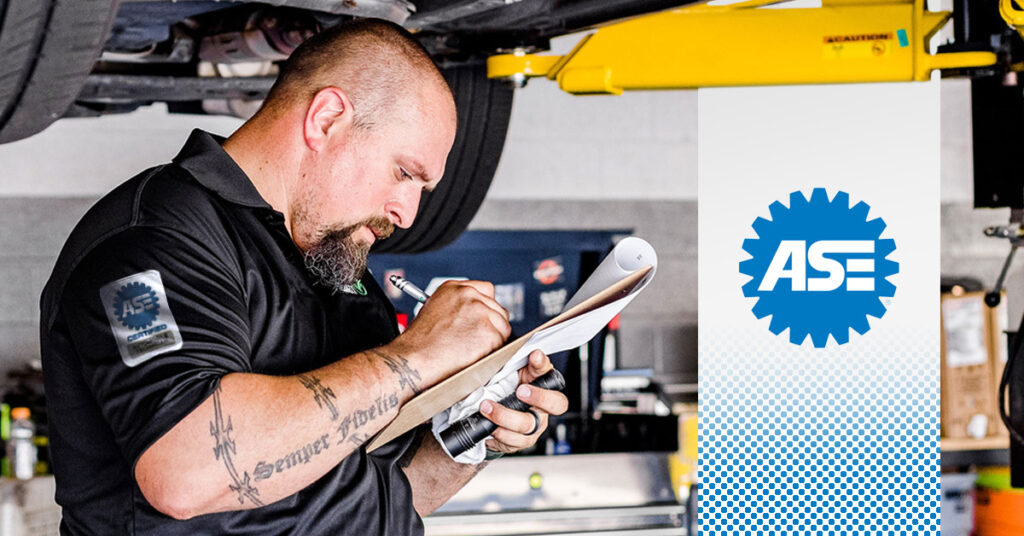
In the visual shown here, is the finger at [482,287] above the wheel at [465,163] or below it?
below

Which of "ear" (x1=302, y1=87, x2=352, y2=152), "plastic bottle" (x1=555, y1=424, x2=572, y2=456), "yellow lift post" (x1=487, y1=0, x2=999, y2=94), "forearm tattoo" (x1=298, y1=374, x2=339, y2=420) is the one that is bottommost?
"plastic bottle" (x1=555, y1=424, x2=572, y2=456)

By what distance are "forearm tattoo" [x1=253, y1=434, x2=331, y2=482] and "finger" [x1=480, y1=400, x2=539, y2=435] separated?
1.06ft

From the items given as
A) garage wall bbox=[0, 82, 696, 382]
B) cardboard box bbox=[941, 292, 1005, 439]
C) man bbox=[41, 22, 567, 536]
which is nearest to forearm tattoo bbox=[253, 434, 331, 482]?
man bbox=[41, 22, 567, 536]

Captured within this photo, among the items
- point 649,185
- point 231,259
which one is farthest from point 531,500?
point 231,259

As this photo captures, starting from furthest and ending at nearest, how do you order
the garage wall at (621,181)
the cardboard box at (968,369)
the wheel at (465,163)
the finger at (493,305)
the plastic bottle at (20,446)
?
the garage wall at (621,181) → the cardboard box at (968,369) → the plastic bottle at (20,446) → the wheel at (465,163) → the finger at (493,305)

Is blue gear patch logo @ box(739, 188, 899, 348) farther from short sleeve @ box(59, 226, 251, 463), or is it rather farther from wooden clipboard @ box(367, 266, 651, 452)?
short sleeve @ box(59, 226, 251, 463)

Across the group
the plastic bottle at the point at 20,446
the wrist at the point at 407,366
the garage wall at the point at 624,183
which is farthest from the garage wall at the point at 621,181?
the wrist at the point at 407,366

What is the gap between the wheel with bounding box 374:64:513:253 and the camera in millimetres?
2516

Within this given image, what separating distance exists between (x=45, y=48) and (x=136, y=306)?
0.43 m

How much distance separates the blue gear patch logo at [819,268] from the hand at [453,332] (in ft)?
3.50

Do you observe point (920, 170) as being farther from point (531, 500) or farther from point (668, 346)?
point (668, 346)

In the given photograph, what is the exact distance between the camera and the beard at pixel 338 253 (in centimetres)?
127

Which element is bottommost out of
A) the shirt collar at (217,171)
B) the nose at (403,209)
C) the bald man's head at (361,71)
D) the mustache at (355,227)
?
the mustache at (355,227)

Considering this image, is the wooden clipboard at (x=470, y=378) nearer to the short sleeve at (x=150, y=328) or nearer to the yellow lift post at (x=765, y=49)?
the short sleeve at (x=150, y=328)
